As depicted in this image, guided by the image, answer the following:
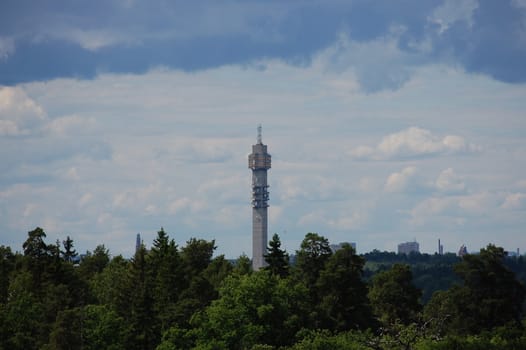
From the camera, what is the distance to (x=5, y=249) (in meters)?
162

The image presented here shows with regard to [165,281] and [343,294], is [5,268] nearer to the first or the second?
[165,281]

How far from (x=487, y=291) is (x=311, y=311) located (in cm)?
2267

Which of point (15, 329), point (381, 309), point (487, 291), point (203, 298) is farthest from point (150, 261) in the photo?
point (487, 291)

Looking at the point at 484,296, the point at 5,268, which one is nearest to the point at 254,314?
the point at 484,296

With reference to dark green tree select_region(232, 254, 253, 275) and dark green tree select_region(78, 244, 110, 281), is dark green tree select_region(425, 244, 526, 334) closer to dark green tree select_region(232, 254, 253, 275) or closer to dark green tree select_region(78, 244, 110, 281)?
dark green tree select_region(232, 254, 253, 275)

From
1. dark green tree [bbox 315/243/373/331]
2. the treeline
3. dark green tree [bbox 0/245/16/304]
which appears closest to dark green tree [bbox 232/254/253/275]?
the treeline

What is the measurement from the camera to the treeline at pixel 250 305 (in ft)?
349

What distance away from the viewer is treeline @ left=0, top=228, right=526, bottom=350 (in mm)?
106375

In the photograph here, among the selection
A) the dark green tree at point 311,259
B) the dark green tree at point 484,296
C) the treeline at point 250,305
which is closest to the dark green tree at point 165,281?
the treeline at point 250,305

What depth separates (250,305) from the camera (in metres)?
109

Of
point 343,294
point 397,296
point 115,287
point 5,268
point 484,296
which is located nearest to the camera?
point 343,294

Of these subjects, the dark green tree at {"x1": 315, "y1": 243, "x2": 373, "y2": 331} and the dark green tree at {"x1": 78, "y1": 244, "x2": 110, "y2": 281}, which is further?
the dark green tree at {"x1": 78, "y1": 244, "x2": 110, "y2": 281}

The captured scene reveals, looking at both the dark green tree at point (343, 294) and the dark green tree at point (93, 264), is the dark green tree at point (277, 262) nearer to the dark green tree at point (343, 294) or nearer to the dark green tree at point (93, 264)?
the dark green tree at point (343, 294)

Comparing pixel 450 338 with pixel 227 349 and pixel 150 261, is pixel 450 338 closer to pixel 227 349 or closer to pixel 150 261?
pixel 227 349
